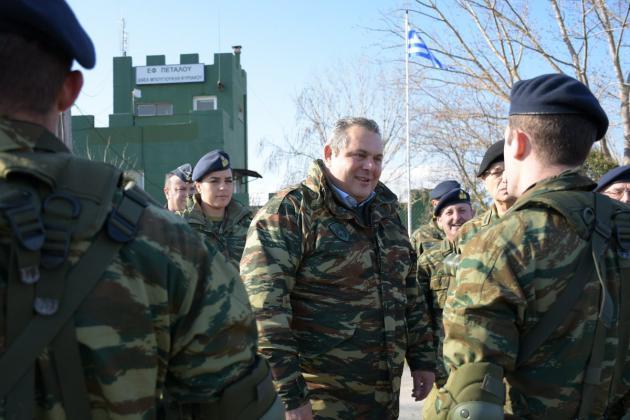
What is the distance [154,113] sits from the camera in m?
28.1

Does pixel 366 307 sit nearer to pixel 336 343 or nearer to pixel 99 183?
pixel 336 343

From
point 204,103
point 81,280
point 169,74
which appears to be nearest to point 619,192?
point 81,280

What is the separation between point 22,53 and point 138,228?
44 centimetres

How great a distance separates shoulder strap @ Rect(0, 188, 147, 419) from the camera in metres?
1.26

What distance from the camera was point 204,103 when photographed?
2811 cm

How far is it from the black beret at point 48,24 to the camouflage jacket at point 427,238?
4679 millimetres

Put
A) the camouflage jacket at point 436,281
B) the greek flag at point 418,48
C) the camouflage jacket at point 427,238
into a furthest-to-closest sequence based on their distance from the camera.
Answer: the greek flag at point 418,48, the camouflage jacket at point 427,238, the camouflage jacket at point 436,281

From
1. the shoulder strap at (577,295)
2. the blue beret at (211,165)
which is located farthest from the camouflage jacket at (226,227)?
the shoulder strap at (577,295)

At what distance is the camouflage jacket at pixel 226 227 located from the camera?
639 cm

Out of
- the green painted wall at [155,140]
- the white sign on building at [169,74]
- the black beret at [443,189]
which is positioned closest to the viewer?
the black beret at [443,189]

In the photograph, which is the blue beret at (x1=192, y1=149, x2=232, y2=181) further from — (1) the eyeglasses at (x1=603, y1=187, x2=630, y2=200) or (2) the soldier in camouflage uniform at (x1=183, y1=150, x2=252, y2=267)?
(1) the eyeglasses at (x1=603, y1=187, x2=630, y2=200)

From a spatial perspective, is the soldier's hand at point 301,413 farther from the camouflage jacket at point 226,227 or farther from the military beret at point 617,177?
the camouflage jacket at point 226,227

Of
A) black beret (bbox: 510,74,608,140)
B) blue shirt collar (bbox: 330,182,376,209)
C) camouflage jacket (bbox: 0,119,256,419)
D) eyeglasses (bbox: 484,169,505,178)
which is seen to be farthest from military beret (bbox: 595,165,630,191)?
camouflage jacket (bbox: 0,119,256,419)

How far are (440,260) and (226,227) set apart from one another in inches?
88.0
